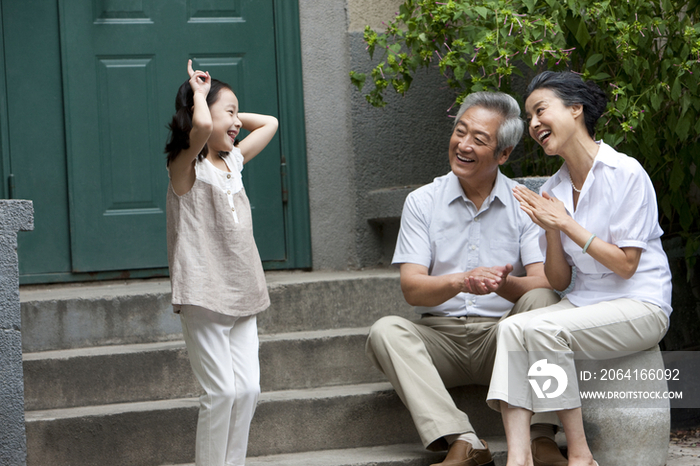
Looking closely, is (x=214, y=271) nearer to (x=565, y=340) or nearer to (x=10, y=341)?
(x=10, y=341)

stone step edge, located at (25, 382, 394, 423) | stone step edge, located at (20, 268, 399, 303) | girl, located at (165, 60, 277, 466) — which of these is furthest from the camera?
stone step edge, located at (20, 268, 399, 303)

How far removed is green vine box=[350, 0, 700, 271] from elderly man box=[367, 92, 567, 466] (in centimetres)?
33

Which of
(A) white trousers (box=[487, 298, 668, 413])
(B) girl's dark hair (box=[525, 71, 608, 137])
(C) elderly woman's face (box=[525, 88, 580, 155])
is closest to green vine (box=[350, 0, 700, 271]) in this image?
(B) girl's dark hair (box=[525, 71, 608, 137])

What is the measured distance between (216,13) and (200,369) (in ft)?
7.91

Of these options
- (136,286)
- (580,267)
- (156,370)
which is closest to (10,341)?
(156,370)

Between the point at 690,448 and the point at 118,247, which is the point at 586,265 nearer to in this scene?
the point at 690,448

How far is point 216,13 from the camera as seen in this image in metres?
4.36

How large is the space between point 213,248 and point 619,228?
1.41 meters

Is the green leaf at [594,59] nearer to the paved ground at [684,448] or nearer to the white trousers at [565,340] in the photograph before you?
the white trousers at [565,340]

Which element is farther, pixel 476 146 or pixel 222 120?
pixel 476 146

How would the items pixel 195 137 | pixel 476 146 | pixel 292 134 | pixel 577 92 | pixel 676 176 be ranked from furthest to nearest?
pixel 292 134 < pixel 676 176 < pixel 476 146 < pixel 577 92 < pixel 195 137

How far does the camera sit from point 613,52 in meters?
3.47

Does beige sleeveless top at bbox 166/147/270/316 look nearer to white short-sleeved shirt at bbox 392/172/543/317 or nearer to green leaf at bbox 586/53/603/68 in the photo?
white short-sleeved shirt at bbox 392/172/543/317

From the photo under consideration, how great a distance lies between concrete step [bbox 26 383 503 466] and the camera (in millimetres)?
3033
